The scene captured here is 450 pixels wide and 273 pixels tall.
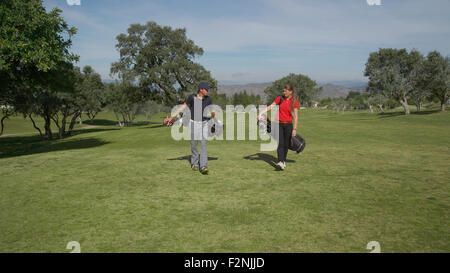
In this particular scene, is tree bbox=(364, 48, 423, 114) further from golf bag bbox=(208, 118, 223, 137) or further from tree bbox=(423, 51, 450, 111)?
golf bag bbox=(208, 118, 223, 137)

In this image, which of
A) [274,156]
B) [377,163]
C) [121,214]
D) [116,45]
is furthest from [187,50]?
[121,214]

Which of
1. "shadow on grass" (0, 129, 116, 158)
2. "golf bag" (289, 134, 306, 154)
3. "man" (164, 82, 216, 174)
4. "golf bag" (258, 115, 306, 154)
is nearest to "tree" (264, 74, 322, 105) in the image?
"shadow on grass" (0, 129, 116, 158)

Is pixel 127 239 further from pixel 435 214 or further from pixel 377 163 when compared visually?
pixel 377 163

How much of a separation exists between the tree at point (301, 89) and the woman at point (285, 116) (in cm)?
11950

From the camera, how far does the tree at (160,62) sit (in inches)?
1564

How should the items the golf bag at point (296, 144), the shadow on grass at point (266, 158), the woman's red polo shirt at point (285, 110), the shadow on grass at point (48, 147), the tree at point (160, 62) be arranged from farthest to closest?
the tree at point (160, 62)
the shadow on grass at point (48, 147)
the shadow on grass at point (266, 158)
the golf bag at point (296, 144)
the woman's red polo shirt at point (285, 110)

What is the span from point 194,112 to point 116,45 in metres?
37.6

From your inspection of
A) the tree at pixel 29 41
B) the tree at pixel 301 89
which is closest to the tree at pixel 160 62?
the tree at pixel 29 41

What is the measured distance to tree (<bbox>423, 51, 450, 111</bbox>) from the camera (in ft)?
145

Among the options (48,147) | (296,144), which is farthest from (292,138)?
(48,147)

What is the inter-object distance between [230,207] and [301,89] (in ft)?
423

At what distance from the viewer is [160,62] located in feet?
136

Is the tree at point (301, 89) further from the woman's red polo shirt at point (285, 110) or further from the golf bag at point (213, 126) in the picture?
the golf bag at point (213, 126)

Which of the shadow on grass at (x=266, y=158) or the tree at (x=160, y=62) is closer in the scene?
the shadow on grass at (x=266, y=158)
